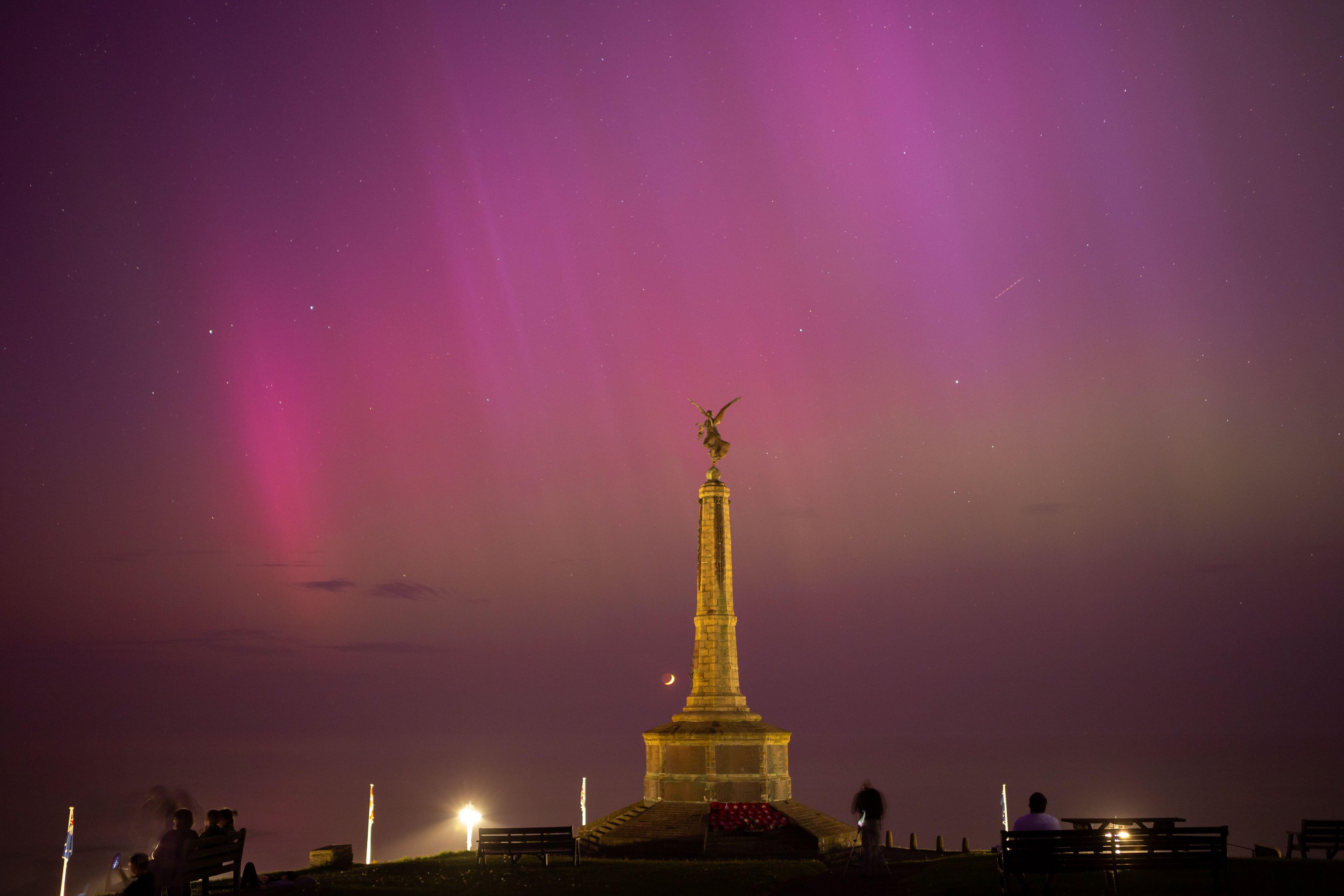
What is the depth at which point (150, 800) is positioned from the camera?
13.5m

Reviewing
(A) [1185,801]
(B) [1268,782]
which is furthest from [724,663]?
(B) [1268,782]

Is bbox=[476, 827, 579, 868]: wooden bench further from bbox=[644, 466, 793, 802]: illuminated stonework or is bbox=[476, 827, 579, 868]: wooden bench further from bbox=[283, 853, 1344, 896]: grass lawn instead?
bbox=[644, 466, 793, 802]: illuminated stonework

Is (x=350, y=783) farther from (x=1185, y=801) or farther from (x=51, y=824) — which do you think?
(x=1185, y=801)

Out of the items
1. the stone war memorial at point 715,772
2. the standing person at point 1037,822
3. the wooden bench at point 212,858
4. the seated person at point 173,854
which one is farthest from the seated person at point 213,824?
the stone war memorial at point 715,772

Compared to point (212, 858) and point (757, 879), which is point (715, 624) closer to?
point (757, 879)

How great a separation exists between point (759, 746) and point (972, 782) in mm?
98212

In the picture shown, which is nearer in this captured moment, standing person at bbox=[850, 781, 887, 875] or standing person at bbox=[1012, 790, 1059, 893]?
standing person at bbox=[1012, 790, 1059, 893]

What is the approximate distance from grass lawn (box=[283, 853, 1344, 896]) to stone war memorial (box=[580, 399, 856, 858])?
12.2 feet

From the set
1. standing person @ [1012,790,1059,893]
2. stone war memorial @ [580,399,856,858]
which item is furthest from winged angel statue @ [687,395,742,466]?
standing person @ [1012,790,1059,893]

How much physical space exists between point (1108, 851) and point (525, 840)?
11.4 m

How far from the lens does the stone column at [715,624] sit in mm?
31812

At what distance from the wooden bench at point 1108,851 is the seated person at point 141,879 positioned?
1012 centimetres

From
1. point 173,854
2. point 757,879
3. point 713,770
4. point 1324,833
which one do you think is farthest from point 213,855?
point 713,770

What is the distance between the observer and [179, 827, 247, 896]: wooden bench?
1205cm
